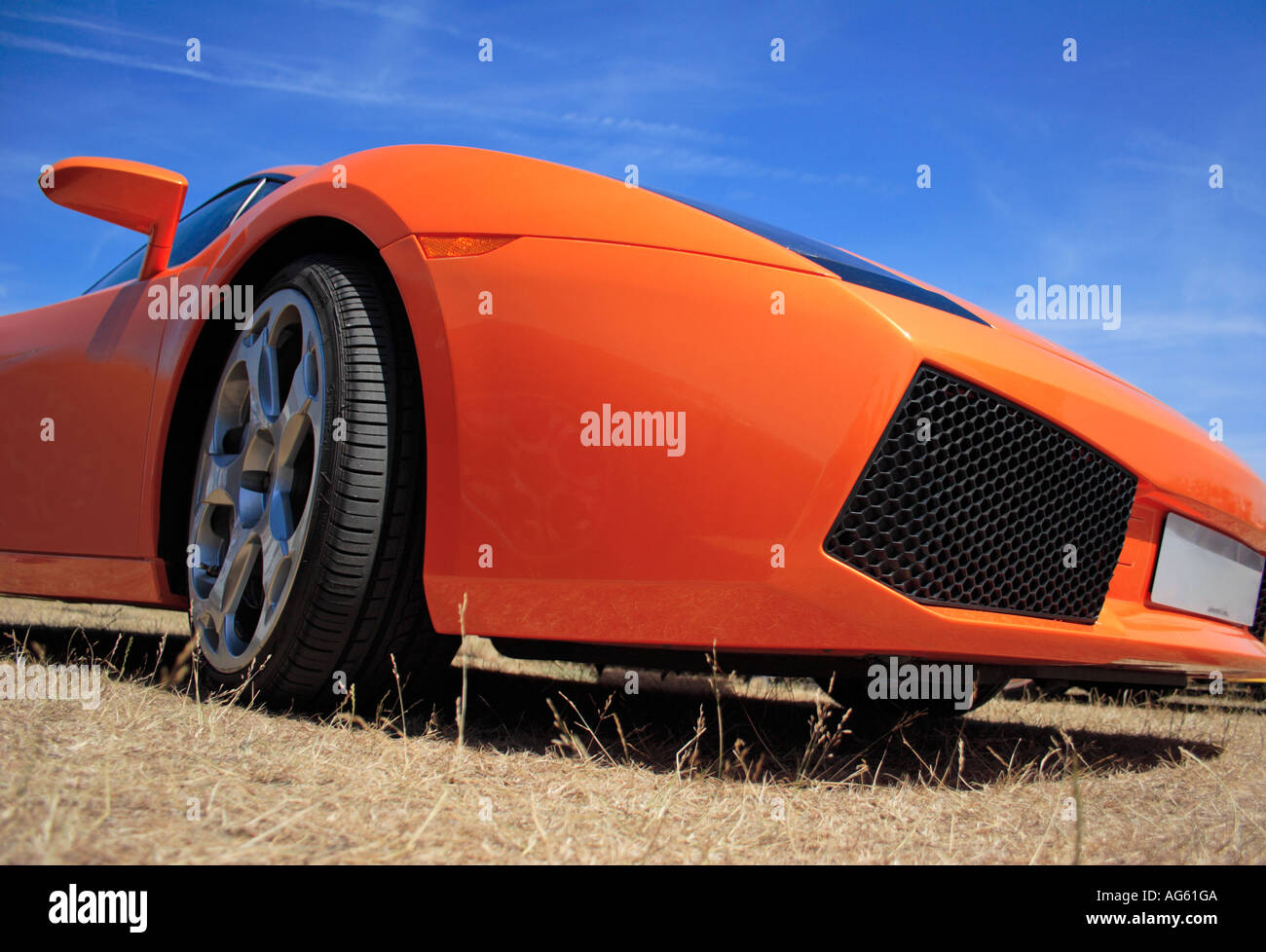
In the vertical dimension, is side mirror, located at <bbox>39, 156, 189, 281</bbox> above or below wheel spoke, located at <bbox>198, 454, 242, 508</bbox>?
above

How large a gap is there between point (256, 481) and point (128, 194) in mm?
1107

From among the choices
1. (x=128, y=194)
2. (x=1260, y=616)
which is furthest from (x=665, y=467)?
(x=128, y=194)

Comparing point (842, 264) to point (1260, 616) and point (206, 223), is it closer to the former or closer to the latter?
point (1260, 616)

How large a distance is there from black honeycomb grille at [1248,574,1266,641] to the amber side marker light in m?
1.84

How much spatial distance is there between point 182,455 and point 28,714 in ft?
2.74

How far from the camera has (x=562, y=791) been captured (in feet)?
4.83

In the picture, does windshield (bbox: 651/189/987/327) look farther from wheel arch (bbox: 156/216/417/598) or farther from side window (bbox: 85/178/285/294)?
side window (bbox: 85/178/285/294)

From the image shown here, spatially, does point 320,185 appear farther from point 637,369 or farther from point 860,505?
point 860,505

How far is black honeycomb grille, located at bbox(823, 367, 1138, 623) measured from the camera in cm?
153

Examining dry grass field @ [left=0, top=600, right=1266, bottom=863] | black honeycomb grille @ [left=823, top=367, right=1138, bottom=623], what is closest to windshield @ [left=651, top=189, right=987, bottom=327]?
black honeycomb grille @ [left=823, top=367, right=1138, bottom=623]

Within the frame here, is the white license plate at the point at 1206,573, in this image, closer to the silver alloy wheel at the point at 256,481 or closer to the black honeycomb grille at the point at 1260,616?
the black honeycomb grille at the point at 1260,616

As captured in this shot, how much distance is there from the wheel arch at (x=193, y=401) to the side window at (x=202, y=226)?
1.41ft
